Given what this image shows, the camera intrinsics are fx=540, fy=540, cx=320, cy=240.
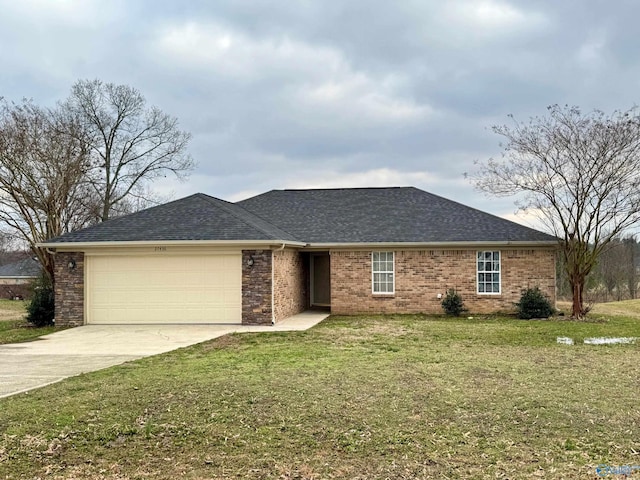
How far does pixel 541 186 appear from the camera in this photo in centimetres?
1683

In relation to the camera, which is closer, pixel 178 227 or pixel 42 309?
pixel 178 227

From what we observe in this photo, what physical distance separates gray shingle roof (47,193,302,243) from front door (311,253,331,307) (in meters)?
4.96

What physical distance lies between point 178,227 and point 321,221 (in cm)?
607

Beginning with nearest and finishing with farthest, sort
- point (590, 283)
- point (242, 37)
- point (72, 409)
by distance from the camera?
point (72, 409) < point (242, 37) < point (590, 283)

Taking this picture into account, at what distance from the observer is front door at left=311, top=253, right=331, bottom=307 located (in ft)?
69.6

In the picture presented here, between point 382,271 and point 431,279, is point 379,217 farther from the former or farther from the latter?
point 431,279

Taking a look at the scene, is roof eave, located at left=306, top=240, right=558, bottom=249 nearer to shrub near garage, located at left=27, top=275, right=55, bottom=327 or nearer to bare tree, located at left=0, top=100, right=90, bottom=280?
shrub near garage, located at left=27, top=275, right=55, bottom=327

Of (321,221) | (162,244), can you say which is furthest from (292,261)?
(162,244)

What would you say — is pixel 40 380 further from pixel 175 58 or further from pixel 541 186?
pixel 541 186

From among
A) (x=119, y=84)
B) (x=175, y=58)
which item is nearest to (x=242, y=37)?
(x=175, y=58)

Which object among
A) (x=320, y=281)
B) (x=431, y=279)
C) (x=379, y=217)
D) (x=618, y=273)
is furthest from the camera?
(x=618, y=273)

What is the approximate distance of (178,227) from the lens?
16.1 m

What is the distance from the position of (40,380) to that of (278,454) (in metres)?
5.00

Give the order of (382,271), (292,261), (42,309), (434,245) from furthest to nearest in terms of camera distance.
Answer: (382,271), (292,261), (434,245), (42,309)
